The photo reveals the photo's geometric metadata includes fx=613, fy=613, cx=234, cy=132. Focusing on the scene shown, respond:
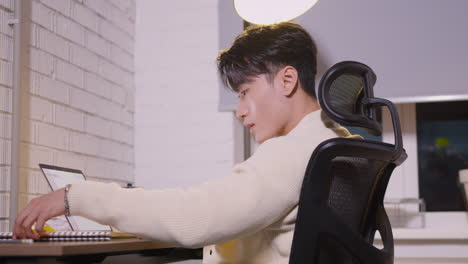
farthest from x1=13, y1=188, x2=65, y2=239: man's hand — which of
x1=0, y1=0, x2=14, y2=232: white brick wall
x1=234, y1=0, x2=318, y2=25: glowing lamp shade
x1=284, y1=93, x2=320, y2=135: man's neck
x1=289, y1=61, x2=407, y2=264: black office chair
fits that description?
x1=234, y1=0, x2=318, y2=25: glowing lamp shade

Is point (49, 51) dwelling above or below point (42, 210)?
above

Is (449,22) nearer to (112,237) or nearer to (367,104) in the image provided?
(367,104)

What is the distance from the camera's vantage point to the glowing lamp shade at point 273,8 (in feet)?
7.52

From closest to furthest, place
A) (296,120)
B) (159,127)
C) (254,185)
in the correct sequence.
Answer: (254,185) < (296,120) < (159,127)

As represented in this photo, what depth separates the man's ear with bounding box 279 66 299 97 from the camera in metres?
1.28

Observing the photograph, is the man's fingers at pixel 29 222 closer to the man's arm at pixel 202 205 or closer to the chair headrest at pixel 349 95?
the man's arm at pixel 202 205

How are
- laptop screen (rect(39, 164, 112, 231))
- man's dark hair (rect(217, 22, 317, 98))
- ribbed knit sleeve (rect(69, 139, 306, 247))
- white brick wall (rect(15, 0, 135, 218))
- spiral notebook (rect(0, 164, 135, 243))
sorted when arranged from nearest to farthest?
ribbed knit sleeve (rect(69, 139, 306, 247))
spiral notebook (rect(0, 164, 135, 243))
man's dark hair (rect(217, 22, 317, 98))
laptop screen (rect(39, 164, 112, 231))
white brick wall (rect(15, 0, 135, 218))

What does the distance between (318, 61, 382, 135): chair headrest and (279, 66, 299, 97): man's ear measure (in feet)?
0.70

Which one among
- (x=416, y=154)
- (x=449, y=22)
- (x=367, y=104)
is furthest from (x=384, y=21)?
(x=367, y=104)

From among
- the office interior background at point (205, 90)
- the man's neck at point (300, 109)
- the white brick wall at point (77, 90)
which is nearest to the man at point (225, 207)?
the man's neck at point (300, 109)

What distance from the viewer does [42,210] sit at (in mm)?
1026

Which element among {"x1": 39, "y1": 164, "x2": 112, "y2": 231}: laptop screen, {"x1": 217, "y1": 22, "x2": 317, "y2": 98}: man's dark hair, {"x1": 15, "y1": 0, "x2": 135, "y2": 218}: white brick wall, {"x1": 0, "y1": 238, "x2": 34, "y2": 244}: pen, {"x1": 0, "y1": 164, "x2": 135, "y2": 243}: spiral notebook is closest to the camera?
{"x1": 0, "y1": 238, "x2": 34, "y2": 244}: pen

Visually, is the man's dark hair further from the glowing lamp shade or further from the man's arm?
the glowing lamp shade

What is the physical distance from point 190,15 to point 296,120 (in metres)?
1.49
